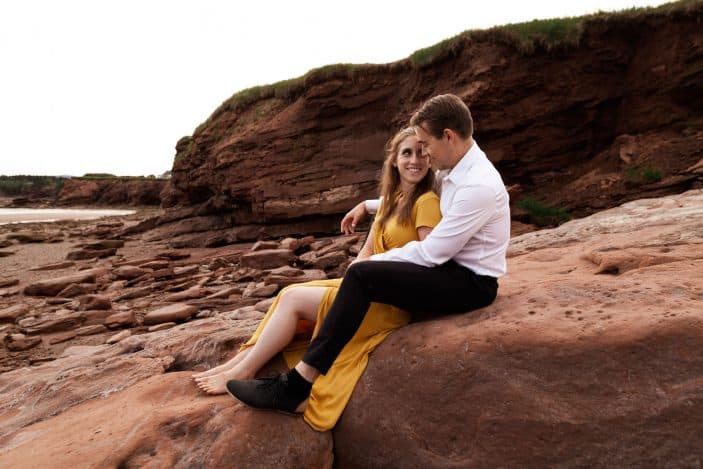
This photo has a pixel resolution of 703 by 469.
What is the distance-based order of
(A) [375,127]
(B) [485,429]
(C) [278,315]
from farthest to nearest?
1. (A) [375,127]
2. (C) [278,315]
3. (B) [485,429]

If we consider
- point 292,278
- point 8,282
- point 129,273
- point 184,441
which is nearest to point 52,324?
point 129,273

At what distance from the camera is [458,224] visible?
272cm

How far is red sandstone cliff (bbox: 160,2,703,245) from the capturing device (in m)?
12.8

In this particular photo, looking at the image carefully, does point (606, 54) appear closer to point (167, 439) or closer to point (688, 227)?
point (688, 227)

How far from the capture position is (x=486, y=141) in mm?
14914

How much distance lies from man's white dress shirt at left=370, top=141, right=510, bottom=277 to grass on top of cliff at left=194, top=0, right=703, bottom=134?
13.0 meters

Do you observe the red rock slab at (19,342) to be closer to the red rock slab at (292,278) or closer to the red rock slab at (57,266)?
the red rock slab at (292,278)

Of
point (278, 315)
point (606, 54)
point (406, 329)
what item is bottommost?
point (406, 329)

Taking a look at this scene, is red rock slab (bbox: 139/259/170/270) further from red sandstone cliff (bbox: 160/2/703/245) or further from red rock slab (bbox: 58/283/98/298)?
red sandstone cliff (bbox: 160/2/703/245)

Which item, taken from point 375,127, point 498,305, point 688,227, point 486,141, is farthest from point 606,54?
point 498,305

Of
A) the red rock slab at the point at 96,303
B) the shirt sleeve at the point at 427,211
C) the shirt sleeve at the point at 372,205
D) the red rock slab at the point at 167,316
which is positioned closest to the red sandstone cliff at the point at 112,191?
the red rock slab at the point at 96,303

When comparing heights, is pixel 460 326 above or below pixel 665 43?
below

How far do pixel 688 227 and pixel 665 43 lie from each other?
1172 centimetres

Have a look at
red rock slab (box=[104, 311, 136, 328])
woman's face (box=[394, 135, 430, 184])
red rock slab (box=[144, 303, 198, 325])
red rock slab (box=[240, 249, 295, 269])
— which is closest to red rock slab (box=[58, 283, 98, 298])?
red rock slab (box=[104, 311, 136, 328])
